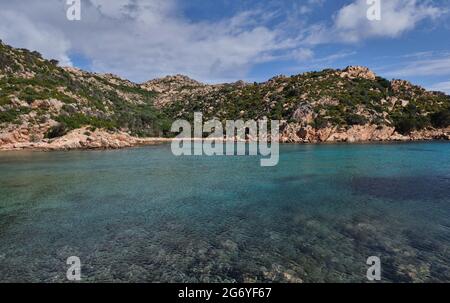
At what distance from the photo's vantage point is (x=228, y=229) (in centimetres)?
1296

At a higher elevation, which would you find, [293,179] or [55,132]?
[55,132]

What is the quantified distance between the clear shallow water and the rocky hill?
123 ft

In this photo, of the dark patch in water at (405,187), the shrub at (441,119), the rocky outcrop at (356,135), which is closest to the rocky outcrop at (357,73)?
the shrub at (441,119)

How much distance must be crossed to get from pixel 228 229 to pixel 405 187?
43.9 feet

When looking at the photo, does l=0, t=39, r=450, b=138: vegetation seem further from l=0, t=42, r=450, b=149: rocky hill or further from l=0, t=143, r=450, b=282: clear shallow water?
l=0, t=143, r=450, b=282: clear shallow water

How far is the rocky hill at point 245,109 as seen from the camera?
189 feet

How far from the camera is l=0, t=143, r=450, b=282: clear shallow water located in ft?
30.6

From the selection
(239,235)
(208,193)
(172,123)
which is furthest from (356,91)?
(239,235)

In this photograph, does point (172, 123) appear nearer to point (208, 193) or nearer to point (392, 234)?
point (208, 193)

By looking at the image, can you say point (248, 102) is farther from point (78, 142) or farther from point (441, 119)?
point (78, 142)

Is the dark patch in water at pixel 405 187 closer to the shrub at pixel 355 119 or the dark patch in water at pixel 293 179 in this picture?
the dark patch in water at pixel 293 179

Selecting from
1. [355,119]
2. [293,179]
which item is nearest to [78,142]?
[293,179]

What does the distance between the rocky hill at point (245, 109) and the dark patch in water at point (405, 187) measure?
47.6 metres
